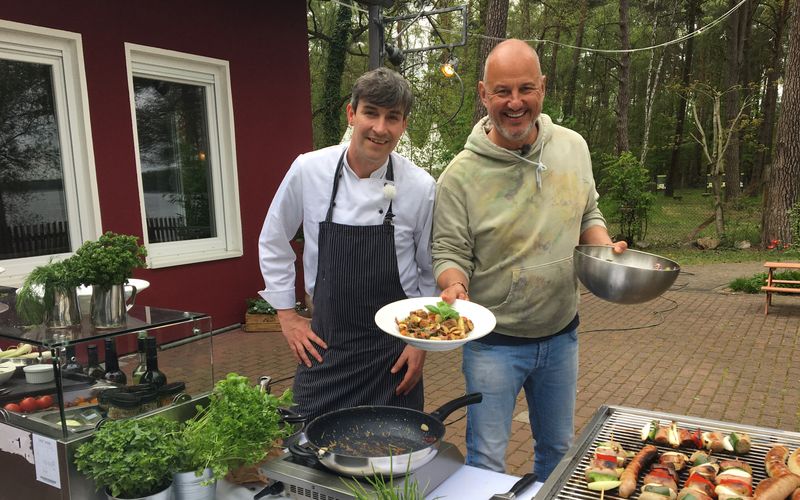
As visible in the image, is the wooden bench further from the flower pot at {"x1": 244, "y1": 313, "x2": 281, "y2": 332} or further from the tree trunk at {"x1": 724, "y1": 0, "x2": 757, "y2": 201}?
the tree trunk at {"x1": 724, "y1": 0, "x2": 757, "y2": 201}

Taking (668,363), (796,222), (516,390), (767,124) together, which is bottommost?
(668,363)

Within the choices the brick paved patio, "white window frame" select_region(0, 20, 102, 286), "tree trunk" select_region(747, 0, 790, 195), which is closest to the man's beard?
the brick paved patio

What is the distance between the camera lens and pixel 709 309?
8.23m

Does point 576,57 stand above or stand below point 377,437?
above

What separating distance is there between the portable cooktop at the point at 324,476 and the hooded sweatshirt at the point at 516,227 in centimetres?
75

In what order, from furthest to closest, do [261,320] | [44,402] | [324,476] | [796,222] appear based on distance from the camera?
[796,222] < [261,320] < [44,402] < [324,476]

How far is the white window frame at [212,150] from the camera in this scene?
19.0 feet

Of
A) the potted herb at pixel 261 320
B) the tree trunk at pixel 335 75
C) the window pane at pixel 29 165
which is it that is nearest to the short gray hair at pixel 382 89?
the window pane at pixel 29 165

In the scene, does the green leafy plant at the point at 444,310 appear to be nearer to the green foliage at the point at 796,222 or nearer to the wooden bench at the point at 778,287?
the wooden bench at the point at 778,287

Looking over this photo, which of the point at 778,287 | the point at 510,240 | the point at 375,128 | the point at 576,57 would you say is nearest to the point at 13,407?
the point at 375,128

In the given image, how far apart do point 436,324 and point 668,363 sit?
15.8 feet

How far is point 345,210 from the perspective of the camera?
2.12 metres

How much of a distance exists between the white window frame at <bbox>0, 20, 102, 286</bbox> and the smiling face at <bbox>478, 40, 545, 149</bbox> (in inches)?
173

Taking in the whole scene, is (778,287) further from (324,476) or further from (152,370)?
(152,370)
